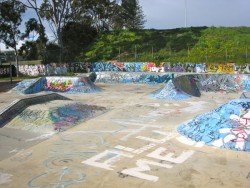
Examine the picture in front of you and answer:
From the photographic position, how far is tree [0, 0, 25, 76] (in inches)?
1951

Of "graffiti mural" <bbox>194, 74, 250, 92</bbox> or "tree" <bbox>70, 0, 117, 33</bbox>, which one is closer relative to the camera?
"graffiti mural" <bbox>194, 74, 250, 92</bbox>

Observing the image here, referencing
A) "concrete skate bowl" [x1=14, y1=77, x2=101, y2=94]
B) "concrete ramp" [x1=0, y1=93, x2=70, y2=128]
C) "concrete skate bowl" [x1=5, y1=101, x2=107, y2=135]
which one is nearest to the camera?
"concrete skate bowl" [x1=5, y1=101, x2=107, y2=135]

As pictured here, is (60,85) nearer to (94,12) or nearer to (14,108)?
(14,108)

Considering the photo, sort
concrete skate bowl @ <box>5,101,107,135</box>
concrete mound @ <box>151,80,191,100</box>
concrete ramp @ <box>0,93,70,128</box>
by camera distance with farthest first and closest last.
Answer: concrete mound @ <box>151,80,191,100</box>, concrete ramp @ <box>0,93,70,128</box>, concrete skate bowl @ <box>5,101,107,135</box>

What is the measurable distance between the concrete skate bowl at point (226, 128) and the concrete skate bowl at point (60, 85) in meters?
18.9

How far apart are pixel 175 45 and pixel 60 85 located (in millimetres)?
26753

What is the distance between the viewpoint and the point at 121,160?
1236 centimetres

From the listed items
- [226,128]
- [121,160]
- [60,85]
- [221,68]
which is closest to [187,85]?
[60,85]

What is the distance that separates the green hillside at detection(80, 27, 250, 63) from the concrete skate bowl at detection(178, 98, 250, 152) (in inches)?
1209

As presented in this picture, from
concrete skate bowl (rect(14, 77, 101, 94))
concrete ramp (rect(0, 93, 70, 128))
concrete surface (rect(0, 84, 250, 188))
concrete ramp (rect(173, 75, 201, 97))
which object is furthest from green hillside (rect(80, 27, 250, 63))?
concrete surface (rect(0, 84, 250, 188))

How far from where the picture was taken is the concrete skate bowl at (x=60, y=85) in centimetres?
3306

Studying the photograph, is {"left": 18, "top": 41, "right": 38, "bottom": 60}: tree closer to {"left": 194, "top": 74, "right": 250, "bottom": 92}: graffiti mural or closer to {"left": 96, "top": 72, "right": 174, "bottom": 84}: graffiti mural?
{"left": 96, "top": 72, "right": 174, "bottom": 84}: graffiti mural

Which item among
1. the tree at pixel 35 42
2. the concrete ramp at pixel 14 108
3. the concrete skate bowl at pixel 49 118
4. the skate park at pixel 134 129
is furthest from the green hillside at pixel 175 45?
the concrete ramp at pixel 14 108

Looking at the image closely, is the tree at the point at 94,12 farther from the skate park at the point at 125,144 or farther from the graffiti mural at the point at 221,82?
the skate park at the point at 125,144
